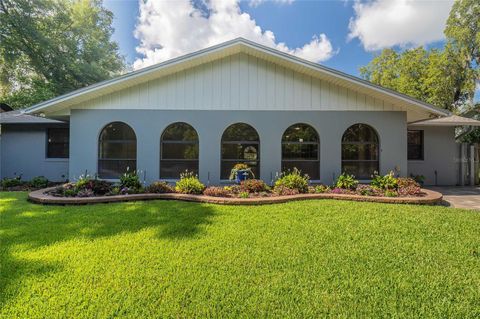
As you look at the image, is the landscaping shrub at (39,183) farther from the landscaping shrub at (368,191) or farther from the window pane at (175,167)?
the landscaping shrub at (368,191)

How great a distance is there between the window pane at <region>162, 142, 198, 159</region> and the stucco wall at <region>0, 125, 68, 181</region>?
622 cm

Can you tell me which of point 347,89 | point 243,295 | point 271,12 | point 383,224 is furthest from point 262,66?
point 243,295

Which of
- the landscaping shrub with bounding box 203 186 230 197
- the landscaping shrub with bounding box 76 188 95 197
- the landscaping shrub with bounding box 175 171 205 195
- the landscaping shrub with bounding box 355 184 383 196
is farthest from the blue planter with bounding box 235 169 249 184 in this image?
the landscaping shrub with bounding box 76 188 95 197

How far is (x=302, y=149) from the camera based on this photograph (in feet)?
30.7

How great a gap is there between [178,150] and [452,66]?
21.1m

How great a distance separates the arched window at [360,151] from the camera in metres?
9.39

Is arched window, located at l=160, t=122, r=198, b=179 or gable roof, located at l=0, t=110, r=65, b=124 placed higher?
gable roof, located at l=0, t=110, r=65, b=124

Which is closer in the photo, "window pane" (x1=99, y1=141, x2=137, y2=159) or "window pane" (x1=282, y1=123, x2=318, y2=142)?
"window pane" (x1=282, y1=123, x2=318, y2=142)

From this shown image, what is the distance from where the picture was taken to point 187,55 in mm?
8312

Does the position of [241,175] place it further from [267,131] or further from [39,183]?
[39,183]

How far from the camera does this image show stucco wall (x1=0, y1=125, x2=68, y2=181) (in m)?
11.6

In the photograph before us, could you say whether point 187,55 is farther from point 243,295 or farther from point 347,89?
point 243,295

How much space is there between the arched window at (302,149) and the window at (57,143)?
11157 millimetres

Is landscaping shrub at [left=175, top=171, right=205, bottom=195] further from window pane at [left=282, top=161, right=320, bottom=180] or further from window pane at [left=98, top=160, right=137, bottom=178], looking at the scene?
window pane at [left=282, top=161, right=320, bottom=180]
